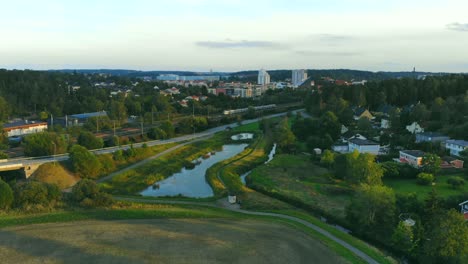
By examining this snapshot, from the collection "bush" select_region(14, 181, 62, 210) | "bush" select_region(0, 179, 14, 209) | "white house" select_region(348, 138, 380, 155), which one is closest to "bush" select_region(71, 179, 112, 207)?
"bush" select_region(14, 181, 62, 210)

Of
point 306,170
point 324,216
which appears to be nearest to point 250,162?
point 306,170

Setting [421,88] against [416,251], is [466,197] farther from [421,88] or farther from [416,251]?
[421,88]

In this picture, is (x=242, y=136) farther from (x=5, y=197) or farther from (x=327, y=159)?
(x=5, y=197)

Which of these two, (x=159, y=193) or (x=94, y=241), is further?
(x=159, y=193)

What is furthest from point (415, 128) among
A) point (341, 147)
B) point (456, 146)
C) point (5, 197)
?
point (5, 197)

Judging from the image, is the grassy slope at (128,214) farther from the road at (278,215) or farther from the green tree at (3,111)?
the green tree at (3,111)

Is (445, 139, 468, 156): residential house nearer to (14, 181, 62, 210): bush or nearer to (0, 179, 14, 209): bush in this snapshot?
(14, 181, 62, 210): bush
